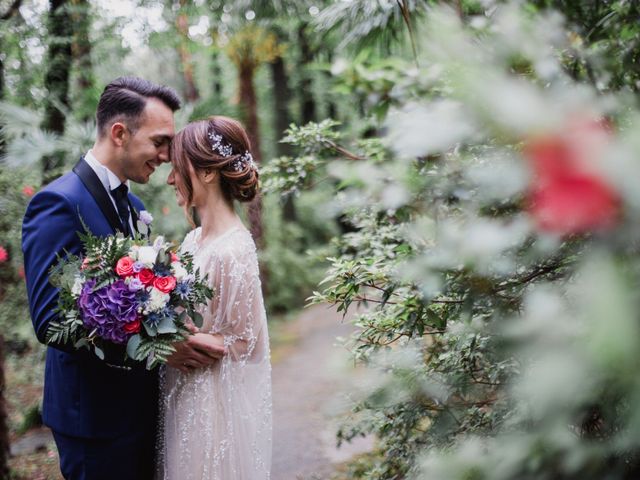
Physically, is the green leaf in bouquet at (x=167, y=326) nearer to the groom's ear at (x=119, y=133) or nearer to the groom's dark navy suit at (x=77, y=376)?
the groom's dark navy suit at (x=77, y=376)

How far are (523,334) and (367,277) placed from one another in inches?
48.0

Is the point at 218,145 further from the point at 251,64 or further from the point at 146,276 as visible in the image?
the point at 251,64

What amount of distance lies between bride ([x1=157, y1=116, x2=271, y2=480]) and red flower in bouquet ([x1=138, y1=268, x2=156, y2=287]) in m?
0.34

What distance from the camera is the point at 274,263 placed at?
10914mm

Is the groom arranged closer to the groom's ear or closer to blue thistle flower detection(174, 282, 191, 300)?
the groom's ear

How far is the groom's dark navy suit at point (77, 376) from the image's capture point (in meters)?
2.10

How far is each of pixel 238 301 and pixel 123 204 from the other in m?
0.78

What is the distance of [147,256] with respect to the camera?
196 cm

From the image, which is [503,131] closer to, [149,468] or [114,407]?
[114,407]

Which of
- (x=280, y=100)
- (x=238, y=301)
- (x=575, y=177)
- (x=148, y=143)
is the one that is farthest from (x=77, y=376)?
(x=280, y=100)

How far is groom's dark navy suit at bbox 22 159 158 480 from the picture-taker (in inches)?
82.6

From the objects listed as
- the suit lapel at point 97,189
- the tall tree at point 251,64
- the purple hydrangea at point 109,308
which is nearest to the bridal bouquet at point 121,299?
the purple hydrangea at point 109,308

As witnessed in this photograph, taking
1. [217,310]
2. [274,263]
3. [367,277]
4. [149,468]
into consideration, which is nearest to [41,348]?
[149,468]

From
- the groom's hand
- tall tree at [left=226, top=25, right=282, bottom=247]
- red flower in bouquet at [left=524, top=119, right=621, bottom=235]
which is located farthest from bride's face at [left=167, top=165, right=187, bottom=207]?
tall tree at [left=226, top=25, right=282, bottom=247]
